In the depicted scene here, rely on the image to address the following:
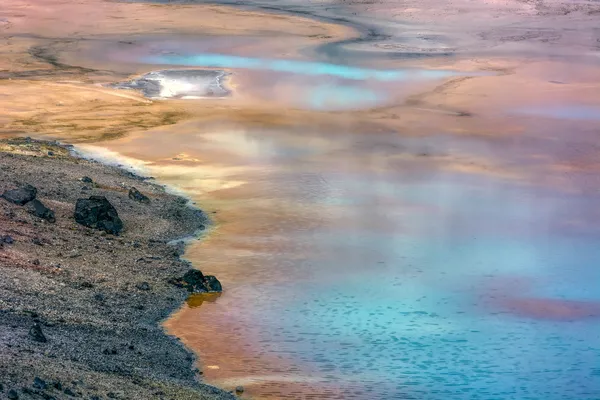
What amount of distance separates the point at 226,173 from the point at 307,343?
26.3ft

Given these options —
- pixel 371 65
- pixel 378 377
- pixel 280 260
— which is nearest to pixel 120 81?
pixel 371 65

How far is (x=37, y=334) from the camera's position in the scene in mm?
10086

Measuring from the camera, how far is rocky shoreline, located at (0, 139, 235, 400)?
30.8 ft

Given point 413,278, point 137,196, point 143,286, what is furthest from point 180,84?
point 143,286

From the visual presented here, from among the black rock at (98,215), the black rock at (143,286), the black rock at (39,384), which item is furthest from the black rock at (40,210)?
the black rock at (39,384)

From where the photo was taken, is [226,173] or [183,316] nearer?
[183,316]

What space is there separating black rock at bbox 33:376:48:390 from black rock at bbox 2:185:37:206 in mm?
6765

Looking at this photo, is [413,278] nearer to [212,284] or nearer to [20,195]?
[212,284]

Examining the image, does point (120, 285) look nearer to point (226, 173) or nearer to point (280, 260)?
point (280, 260)

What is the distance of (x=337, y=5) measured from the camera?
46812 mm

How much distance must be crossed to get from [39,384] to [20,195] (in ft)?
22.8

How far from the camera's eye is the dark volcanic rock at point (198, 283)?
44.6 ft

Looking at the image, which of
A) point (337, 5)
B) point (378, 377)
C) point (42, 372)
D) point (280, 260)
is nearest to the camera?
point (42, 372)

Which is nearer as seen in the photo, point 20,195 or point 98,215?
point 20,195
